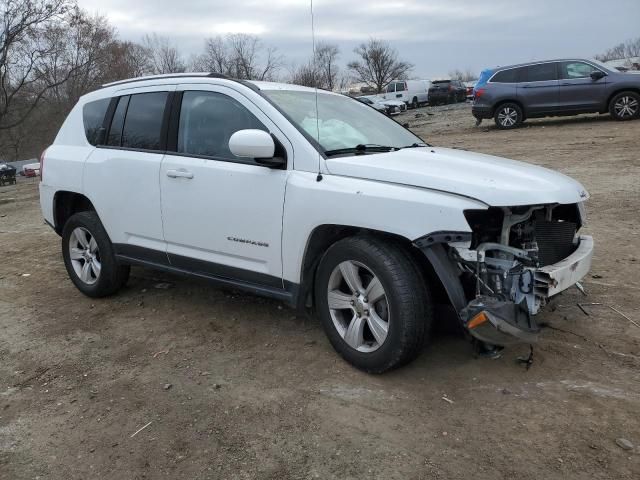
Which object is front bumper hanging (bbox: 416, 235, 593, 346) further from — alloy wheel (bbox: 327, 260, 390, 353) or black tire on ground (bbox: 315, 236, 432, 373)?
alloy wheel (bbox: 327, 260, 390, 353)

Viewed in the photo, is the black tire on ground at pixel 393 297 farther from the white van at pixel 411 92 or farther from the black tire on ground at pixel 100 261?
the white van at pixel 411 92

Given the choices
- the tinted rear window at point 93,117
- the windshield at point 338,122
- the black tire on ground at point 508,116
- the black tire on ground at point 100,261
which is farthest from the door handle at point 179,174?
the black tire on ground at point 508,116

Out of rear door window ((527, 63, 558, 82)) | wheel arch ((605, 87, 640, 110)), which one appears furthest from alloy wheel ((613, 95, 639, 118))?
rear door window ((527, 63, 558, 82))

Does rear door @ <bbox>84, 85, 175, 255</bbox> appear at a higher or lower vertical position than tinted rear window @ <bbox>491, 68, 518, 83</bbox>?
lower

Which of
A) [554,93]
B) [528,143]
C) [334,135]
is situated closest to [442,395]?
[334,135]

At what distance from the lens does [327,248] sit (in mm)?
3506

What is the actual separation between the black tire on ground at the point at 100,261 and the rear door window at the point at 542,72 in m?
13.6

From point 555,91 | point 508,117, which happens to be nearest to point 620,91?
point 555,91

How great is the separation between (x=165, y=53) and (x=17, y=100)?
20.8 metres

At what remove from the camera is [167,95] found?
4270 mm

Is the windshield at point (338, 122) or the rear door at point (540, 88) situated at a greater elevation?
the rear door at point (540, 88)

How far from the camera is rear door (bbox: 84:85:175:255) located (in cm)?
426

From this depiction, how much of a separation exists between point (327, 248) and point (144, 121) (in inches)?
79.4

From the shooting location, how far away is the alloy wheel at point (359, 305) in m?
3.21
